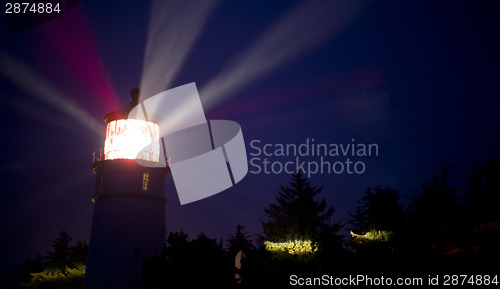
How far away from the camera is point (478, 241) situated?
677 inches

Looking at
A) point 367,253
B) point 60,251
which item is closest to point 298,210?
point 367,253

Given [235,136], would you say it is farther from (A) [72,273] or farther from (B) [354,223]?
(B) [354,223]

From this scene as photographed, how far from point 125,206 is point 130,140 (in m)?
3.28

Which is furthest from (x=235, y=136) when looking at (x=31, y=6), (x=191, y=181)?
(x=31, y=6)

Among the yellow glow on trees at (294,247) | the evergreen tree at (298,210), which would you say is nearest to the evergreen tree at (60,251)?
the evergreen tree at (298,210)

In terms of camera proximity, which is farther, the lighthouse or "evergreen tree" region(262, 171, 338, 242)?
"evergreen tree" region(262, 171, 338, 242)

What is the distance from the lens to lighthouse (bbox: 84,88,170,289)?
20.5m

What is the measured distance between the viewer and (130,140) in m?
21.3

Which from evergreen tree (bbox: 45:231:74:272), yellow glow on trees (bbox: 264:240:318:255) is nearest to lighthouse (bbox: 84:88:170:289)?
yellow glow on trees (bbox: 264:240:318:255)

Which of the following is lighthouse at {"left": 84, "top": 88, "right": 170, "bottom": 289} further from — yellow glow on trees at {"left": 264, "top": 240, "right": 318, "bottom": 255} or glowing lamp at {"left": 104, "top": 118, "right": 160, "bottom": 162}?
yellow glow on trees at {"left": 264, "top": 240, "right": 318, "bottom": 255}

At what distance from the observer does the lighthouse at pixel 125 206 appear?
20547mm

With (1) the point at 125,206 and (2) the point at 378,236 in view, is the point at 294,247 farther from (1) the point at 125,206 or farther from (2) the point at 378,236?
(1) the point at 125,206

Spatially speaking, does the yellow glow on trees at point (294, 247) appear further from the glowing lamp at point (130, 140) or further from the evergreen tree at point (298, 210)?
the evergreen tree at point (298, 210)

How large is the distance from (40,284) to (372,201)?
102 feet
